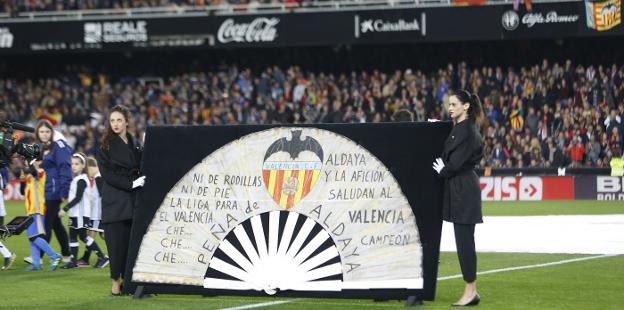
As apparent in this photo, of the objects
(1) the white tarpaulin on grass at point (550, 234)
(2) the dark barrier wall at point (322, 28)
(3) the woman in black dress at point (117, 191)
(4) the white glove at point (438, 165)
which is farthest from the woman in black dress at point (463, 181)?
(2) the dark barrier wall at point (322, 28)

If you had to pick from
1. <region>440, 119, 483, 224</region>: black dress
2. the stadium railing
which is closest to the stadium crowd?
the stadium railing

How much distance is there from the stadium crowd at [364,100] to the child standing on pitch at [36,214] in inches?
686

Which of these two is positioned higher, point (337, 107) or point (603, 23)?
point (603, 23)

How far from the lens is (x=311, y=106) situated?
38.2m

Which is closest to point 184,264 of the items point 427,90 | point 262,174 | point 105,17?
point 262,174

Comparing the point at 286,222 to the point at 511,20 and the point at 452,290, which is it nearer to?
the point at 452,290

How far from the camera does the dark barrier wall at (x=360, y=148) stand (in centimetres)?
976

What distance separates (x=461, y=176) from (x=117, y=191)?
3.54 metres

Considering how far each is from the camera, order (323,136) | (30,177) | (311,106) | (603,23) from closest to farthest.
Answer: (323,136) < (30,177) < (603,23) < (311,106)

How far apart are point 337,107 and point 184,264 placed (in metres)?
26.7

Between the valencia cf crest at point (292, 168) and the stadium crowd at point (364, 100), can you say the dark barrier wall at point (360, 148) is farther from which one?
the stadium crowd at point (364, 100)

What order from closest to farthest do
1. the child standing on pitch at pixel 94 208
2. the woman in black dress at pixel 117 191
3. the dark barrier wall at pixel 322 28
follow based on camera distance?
1. the woman in black dress at pixel 117 191
2. the child standing on pitch at pixel 94 208
3. the dark barrier wall at pixel 322 28

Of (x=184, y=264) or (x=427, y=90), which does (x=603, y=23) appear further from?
(x=184, y=264)

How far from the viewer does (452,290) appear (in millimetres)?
11117
